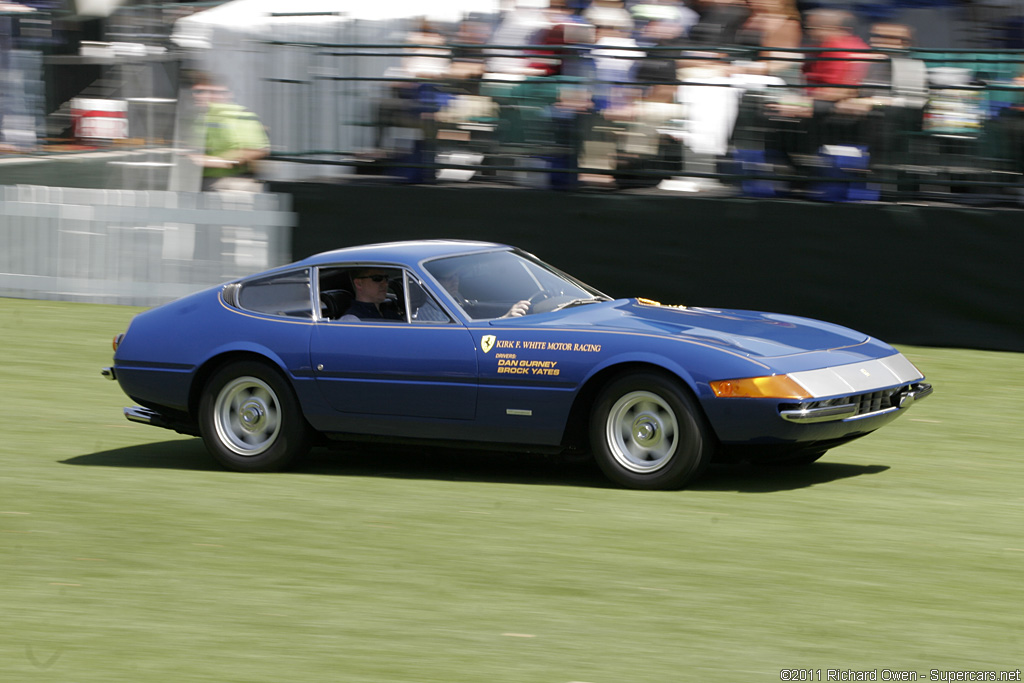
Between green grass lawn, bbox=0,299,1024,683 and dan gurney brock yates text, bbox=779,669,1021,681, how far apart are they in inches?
1.9

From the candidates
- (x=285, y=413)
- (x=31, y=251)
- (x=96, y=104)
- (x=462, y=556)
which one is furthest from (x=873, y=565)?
(x=96, y=104)

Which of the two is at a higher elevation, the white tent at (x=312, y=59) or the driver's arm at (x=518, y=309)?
the white tent at (x=312, y=59)

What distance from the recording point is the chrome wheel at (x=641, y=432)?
6.30 meters

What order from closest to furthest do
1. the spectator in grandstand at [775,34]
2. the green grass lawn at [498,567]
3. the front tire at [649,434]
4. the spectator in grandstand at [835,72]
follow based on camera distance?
the green grass lawn at [498,567] < the front tire at [649,434] < the spectator in grandstand at [835,72] < the spectator in grandstand at [775,34]

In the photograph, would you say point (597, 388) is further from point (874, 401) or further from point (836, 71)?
point (836, 71)

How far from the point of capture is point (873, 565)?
5.14 meters

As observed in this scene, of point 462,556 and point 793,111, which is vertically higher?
point 793,111

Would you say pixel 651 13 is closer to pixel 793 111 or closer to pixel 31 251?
pixel 793 111

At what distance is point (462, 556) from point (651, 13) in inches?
318

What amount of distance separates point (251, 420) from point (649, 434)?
224 cm

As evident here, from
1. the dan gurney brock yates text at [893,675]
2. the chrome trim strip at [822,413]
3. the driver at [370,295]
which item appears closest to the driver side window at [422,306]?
the driver at [370,295]

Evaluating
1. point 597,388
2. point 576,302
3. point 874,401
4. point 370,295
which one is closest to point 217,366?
point 370,295

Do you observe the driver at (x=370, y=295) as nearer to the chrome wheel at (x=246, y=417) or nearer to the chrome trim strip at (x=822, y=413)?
the chrome wheel at (x=246, y=417)

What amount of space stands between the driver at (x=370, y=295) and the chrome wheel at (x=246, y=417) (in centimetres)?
64
